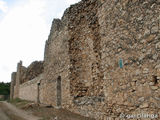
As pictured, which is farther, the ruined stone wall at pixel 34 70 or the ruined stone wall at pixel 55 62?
the ruined stone wall at pixel 34 70

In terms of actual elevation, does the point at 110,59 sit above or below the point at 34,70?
below

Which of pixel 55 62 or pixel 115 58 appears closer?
pixel 115 58

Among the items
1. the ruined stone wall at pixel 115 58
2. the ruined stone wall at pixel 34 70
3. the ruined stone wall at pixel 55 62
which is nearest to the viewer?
the ruined stone wall at pixel 115 58

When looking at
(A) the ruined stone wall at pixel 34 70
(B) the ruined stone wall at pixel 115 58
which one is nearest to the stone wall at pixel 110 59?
(B) the ruined stone wall at pixel 115 58

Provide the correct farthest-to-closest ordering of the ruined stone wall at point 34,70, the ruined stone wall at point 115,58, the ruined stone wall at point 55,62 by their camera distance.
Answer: the ruined stone wall at point 34,70
the ruined stone wall at point 55,62
the ruined stone wall at point 115,58

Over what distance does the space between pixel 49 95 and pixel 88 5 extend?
18.5ft

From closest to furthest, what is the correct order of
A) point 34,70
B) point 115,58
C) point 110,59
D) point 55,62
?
point 115,58, point 110,59, point 55,62, point 34,70

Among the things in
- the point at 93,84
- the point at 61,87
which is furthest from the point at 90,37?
the point at 61,87

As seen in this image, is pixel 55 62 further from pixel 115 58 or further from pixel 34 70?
pixel 34 70

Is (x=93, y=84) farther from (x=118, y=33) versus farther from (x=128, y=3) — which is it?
(x=128, y=3)

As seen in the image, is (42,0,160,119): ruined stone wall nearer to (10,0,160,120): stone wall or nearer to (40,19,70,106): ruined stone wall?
(10,0,160,120): stone wall

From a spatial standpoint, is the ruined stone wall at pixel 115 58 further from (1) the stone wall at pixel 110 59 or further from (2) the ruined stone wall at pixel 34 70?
(2) the ruined stone wall at pixel 34 70

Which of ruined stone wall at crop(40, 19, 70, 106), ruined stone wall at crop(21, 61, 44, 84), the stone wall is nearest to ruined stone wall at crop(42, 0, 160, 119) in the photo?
the stone wall

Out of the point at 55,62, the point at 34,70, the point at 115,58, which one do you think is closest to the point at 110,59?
the point at 115,58
